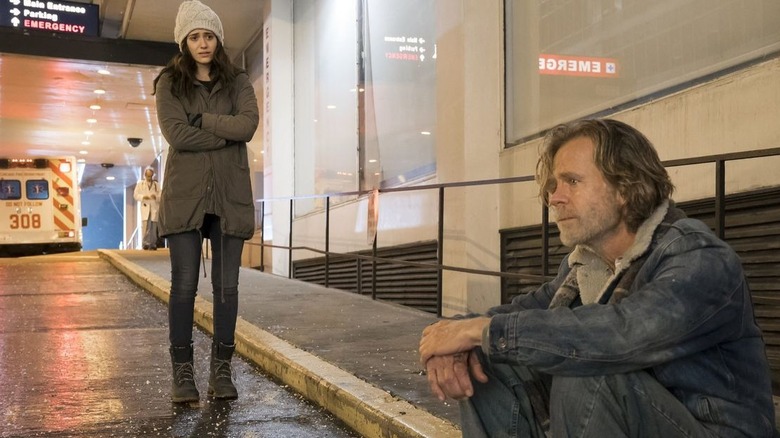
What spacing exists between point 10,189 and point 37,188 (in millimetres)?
528

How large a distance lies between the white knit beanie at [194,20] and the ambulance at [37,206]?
15.5 meters

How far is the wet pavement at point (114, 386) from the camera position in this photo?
10.3 feet

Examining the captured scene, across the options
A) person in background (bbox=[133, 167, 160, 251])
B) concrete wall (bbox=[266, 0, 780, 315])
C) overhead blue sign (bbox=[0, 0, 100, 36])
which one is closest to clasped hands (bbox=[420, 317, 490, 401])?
concrete wall (bbox=[266, 0, 780, 315])

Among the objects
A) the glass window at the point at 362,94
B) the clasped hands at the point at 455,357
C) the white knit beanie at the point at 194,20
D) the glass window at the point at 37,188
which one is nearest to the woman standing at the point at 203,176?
the white knit beanie at the point at 194,20

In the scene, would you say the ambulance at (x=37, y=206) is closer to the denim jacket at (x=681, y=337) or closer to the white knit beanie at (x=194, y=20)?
the white knit beanie at (x=194, y=20)

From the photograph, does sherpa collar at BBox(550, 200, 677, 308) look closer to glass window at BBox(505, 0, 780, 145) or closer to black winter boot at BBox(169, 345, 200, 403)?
black winter boot at BBox(169, 345, 200, 403)

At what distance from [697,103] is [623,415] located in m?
2.88

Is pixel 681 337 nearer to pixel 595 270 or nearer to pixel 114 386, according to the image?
pixel 595 270

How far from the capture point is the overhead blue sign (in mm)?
12039

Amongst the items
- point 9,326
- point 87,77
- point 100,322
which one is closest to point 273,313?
point 100,322

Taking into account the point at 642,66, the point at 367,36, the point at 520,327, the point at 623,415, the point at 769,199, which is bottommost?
the point at 623,415

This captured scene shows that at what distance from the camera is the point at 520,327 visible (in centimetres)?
164

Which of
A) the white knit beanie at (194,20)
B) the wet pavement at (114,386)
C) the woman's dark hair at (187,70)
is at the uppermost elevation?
the white knit beanie at (194,20)

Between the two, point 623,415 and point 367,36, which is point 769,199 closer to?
point 623,415
